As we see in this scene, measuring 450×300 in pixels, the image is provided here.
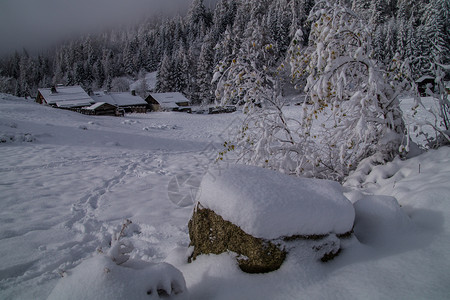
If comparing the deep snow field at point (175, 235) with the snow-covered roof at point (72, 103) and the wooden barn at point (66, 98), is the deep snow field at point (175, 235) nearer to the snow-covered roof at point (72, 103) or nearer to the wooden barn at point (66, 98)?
the snow-covered roof at point (72, 103)

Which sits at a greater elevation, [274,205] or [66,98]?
[66,98]

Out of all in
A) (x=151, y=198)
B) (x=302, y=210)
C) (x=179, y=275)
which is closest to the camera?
(x=179, y=275)

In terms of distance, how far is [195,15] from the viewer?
102 m

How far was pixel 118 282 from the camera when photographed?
178cm

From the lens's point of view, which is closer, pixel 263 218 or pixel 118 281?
pixel 118 281

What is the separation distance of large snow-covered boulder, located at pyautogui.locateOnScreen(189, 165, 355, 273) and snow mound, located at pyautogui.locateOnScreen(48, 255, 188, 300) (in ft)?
2.14

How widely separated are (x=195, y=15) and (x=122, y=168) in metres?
110

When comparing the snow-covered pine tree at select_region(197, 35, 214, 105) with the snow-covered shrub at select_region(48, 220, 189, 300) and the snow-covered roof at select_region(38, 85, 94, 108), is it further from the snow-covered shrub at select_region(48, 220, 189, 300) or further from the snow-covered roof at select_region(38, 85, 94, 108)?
the snow-covered shrub at select_region(48, 220, 189, 300)

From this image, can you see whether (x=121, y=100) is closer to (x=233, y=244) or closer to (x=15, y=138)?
(x=15, y=138)

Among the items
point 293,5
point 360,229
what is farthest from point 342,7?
→ point 293,5

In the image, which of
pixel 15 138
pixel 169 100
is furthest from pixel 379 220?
pixel 169 100

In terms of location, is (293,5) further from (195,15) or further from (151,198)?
(151,198)

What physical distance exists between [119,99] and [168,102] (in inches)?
467

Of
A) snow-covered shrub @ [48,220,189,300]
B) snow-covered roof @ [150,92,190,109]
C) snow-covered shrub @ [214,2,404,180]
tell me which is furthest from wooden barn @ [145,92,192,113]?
snow-covered shrub @ [48,220,189,300]
